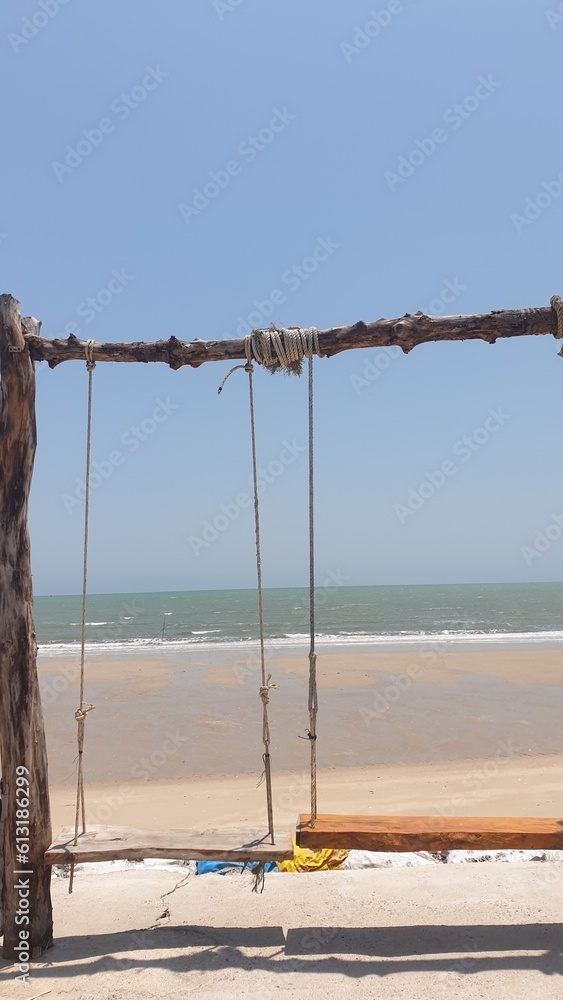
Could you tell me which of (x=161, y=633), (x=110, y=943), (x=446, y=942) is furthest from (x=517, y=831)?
(x=161, y=633)

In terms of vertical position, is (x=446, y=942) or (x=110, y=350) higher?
(x=110, y=350)

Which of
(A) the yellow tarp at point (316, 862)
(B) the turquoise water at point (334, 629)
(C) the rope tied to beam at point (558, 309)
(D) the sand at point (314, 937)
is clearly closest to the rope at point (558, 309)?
(C) the rope tied to beam at point (558, 309)

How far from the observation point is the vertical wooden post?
320cm

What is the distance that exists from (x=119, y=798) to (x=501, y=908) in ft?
14.3

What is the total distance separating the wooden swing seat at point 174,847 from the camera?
310cm

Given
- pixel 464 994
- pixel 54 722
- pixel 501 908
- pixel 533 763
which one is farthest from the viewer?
pixel 54 722

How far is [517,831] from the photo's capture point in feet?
10.3

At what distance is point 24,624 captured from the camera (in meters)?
3.25

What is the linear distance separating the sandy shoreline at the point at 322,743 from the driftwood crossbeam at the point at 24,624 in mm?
1341

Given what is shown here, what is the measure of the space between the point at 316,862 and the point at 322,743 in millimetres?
4342

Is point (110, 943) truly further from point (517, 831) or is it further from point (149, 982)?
point (517, 831)

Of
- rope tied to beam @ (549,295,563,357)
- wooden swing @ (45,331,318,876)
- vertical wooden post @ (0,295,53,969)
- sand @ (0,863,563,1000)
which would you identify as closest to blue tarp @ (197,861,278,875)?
sand @ (0,863,563,1000)

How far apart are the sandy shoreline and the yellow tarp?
0.73 metres

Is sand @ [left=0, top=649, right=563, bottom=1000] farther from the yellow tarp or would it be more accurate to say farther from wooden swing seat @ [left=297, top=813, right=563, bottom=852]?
wooden swing seat @ [left=297, top=813, right=563, bottom=852]
